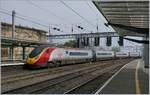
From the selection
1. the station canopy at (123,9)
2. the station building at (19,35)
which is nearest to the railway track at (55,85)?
the station canopy at (123,9)

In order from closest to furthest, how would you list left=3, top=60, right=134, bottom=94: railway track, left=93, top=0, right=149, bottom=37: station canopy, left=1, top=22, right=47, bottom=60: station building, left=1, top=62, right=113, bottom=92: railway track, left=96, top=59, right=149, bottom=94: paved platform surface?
left=96, top=59, right=149, bottom=94: paved platform surface, left=3, top=60, right=134, bottom=94: railway track, left=1, top=62, right=113, bottom=92: railway track, left=93, top=0, right=149, bottom=37: station canopy, left=1, top=22, right=47, bottom=60: station building

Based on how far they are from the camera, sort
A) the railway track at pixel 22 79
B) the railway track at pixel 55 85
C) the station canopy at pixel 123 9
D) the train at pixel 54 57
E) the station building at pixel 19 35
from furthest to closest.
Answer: the station building at pixel 19 35
the train at pixel 54 57
the station canopy at pixel 123 9
the railway track at pixel 22 79
the railway track at pixel 55 85

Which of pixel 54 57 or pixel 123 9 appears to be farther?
pixel 54 57

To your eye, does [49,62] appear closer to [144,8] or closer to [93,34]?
[144,8]

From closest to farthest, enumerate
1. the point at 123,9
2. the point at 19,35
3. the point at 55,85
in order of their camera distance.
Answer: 1. the point at 55,85
2. the point at 123,9
3. the point at 19,35

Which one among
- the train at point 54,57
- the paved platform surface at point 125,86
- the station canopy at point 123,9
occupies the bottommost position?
the paved platform surface at point 125,86

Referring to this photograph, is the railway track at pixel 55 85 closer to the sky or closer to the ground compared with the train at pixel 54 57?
closer to the ground

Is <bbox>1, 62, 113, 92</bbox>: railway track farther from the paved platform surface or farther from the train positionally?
the train

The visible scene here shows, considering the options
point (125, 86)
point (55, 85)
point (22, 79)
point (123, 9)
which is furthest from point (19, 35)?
point (125, 86)

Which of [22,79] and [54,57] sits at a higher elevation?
[54,57]

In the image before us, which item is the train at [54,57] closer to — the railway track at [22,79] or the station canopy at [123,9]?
the railway track at [22,79]

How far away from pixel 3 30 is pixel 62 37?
3071 cm

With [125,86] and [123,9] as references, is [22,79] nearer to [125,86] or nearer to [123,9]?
[125,86]

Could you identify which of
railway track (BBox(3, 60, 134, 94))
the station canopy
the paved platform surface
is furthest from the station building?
the paved platform surface
